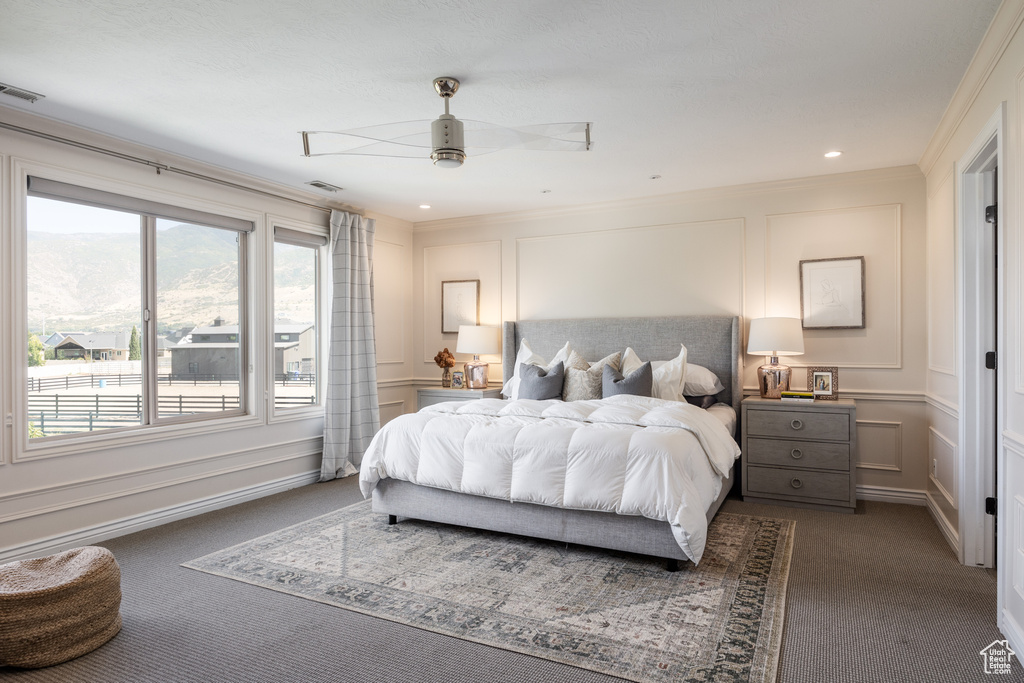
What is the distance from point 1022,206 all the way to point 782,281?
2.56 meters

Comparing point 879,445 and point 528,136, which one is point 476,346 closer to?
point 528,136

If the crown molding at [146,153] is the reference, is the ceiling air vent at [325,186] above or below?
above

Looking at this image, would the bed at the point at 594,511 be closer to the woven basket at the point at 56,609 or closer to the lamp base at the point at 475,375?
the lamp base at the point at 475,375

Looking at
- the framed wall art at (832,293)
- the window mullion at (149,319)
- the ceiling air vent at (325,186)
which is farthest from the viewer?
the ceiling air vent at (325,186)

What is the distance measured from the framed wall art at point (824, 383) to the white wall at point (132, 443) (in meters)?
4.08

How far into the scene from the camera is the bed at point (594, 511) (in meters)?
3.05

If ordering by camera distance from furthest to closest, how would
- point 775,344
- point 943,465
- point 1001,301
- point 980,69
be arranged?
point 775,344 → point 943,465 → point 980,69 → point 1001,301

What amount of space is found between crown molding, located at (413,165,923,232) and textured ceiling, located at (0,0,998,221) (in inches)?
8.0

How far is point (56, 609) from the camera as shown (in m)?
2.25

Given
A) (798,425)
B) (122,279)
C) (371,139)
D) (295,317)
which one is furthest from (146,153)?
(798,425)

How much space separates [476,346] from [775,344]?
103 inches

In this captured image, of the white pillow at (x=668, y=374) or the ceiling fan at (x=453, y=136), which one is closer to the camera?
the ceiling fan at (x=453, y=136)

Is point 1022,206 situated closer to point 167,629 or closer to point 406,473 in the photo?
point 406,473

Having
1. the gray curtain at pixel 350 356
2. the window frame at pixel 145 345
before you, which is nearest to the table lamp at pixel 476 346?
the gray curtain at pixel 350 356
